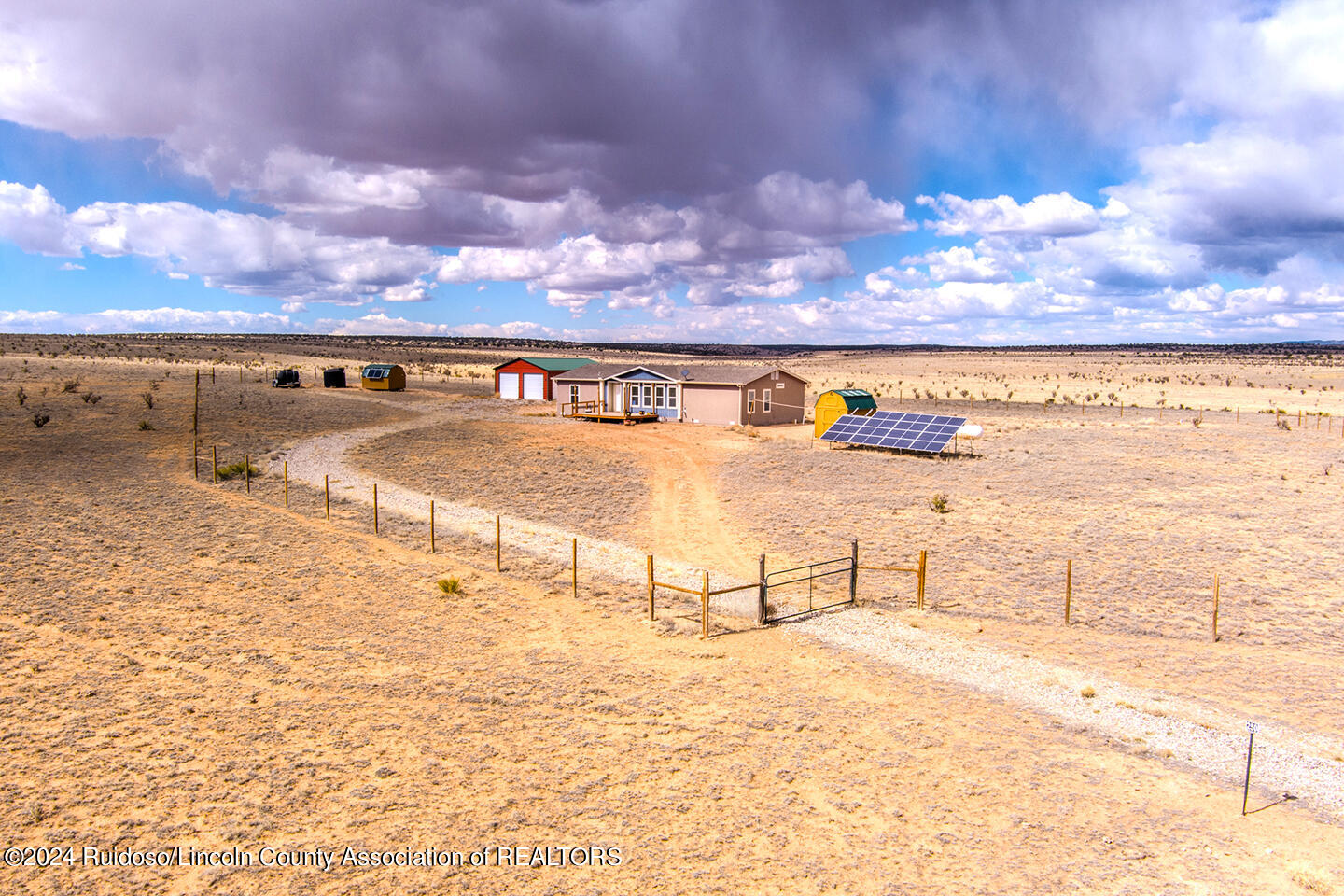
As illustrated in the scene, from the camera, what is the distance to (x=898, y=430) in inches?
1521

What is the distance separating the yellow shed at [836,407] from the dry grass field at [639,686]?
39.1ft

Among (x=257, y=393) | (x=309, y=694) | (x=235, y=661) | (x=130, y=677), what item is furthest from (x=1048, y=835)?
(x=257, y=393)

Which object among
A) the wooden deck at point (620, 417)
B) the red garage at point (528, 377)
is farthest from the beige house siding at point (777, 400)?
the red garage at point (528, 377)

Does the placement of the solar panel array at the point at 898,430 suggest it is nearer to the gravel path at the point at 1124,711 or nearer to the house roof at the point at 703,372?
the house roof at the point at 703,372

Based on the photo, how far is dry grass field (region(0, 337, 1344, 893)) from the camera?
9242 millimetres

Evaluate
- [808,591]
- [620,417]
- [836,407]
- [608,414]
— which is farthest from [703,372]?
[808,591]

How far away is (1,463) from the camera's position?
2923cm

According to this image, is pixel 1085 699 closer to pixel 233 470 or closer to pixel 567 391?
pixel 233 470

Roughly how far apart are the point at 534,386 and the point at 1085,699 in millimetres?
55470

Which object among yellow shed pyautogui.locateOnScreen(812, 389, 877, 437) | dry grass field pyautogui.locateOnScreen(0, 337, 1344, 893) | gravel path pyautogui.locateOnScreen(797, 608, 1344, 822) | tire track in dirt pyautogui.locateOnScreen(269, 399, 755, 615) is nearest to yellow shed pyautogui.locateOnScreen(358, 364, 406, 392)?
tire track in dirt pyautogui.locateOnScreen(269, 399, 755, 615)

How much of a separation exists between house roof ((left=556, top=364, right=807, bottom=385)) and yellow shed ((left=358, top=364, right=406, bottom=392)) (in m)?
20.9

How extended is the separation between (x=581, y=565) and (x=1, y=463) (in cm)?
2385

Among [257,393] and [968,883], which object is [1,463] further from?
[968,883]

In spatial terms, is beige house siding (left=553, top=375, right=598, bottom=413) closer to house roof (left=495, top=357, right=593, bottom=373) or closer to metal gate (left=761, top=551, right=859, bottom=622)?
house roof (left=495, top=357, right=593, bottom=373)
